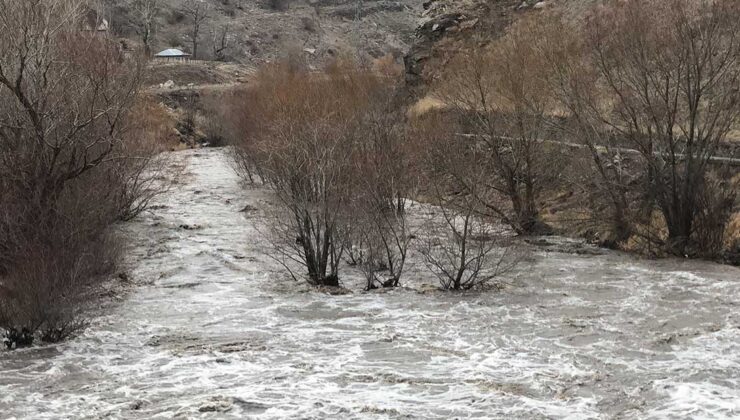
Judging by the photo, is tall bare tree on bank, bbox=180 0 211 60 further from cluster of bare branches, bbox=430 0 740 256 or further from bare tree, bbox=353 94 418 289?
cluster of bare branches, bbox=430 0 740 256

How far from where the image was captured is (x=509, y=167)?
69.0 feet

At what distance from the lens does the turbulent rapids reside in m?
8.50

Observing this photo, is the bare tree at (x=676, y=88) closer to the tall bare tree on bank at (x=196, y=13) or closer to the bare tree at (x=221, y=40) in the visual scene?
the bare tree at (x=221, y=40)

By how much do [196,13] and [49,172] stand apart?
8722 centimetres

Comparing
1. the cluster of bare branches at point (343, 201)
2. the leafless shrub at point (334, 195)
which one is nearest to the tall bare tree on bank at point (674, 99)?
the cluster of bare branches at point (343, 201)

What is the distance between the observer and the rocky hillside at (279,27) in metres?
90.3

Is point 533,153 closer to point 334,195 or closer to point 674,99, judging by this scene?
point 674,99

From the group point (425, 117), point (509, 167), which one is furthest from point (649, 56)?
point (425, 117)

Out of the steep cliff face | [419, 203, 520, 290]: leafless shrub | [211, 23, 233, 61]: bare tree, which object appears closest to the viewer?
[419, 203, 520, 290]: leafless shrub

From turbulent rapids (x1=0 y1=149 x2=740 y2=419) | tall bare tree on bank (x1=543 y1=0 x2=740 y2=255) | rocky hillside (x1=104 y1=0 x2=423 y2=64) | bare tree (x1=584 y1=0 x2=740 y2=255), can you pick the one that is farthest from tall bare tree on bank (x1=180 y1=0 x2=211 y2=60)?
turbulent rapids (x1=0 y1=149 x2=740 y2=419)

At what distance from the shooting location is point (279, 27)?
99.6 m

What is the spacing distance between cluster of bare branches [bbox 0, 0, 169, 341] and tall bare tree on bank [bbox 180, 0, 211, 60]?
8046 cm

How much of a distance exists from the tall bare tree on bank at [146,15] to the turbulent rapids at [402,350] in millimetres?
73847

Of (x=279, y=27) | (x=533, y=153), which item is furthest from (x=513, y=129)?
(x=279, y=27)
